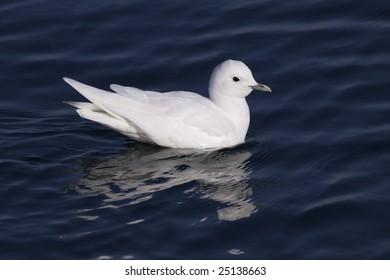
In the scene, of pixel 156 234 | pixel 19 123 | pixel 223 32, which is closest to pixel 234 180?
pixel 156 234

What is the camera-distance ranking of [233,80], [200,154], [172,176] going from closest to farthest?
[172,176], [200,154], [233,80]

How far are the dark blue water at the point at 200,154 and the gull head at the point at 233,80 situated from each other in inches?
22.5

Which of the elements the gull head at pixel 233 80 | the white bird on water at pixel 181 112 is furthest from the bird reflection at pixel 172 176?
the gull head at pixel 233 80

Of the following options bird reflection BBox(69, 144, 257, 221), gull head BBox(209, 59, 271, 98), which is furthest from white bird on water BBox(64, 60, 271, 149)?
bird reflection BBox(69, 144, 257, 221)

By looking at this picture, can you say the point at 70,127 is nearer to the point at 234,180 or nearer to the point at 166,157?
the point at 166,157

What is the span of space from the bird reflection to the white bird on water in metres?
0.18

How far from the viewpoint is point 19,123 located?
42.0 ft

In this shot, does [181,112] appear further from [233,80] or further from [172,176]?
[172,176]

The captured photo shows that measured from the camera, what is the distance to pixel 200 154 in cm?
1229

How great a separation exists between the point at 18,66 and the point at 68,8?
5.38 ft

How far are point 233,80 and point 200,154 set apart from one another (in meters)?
0.97

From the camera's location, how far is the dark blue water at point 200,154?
34.1ft

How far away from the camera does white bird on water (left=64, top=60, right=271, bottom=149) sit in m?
12.2

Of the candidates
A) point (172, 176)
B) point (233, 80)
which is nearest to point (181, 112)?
point (233, 80)
